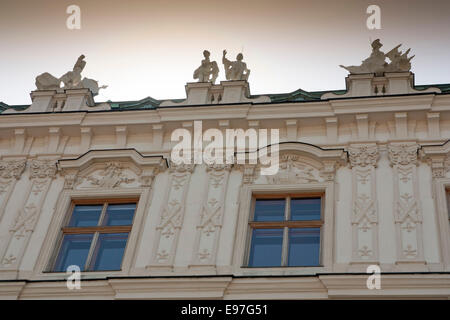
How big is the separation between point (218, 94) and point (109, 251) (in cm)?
415

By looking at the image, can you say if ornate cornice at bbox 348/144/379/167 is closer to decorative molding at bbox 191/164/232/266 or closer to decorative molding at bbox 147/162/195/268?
decorative molding at bbox 191/164/232/266

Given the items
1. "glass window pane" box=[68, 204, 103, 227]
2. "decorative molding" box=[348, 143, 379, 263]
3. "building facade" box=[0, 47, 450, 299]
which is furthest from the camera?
"glass window pane" box=[68, 204, 103, 227]

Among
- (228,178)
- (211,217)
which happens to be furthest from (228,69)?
(211,217)

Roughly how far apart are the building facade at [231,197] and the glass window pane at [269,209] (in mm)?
19

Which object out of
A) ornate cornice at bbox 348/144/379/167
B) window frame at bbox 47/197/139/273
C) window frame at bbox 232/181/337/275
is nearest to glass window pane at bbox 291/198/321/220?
window frame at bbox 232/181/337/275

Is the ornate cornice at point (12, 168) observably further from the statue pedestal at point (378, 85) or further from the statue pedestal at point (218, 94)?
the statue pedestal at point (378, 85)

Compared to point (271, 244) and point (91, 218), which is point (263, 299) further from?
point (91, 218)

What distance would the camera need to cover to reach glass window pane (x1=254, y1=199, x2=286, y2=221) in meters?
13.2

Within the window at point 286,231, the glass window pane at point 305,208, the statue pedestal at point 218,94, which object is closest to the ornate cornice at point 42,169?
the statue pedestal at point 218,94

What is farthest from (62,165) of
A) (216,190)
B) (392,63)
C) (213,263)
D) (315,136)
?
(392,63)

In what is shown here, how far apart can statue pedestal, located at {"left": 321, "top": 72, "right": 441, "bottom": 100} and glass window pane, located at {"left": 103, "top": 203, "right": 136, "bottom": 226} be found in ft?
13.9

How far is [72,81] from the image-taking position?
1634 centimetres

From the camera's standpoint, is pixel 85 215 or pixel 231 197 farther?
pixel 85 215

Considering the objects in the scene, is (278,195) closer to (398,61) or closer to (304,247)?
(304,247)
